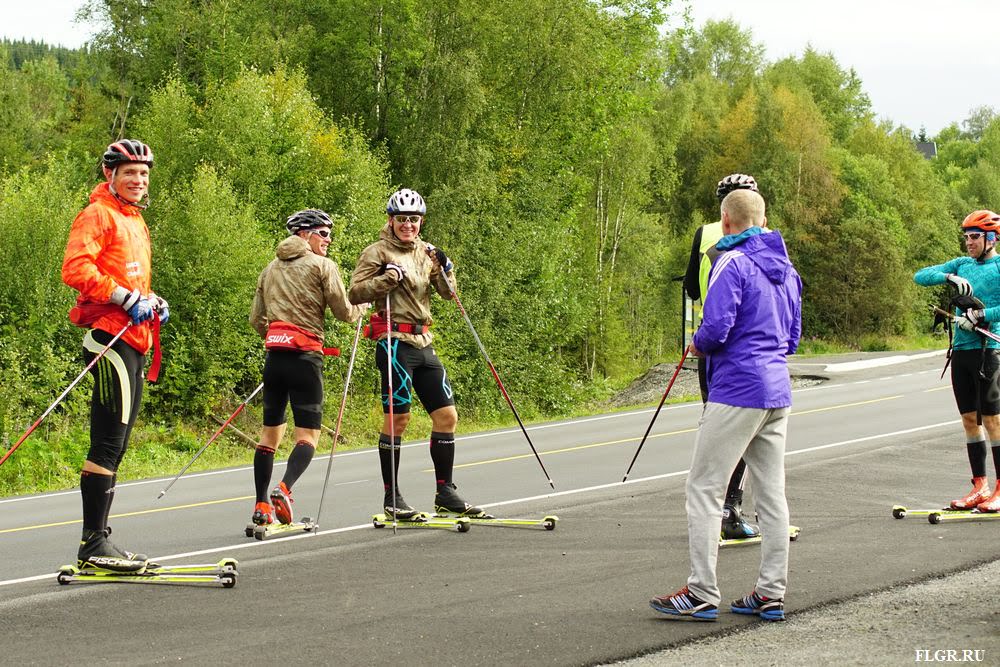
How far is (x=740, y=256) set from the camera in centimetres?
606

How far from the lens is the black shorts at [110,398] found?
22.7 feet

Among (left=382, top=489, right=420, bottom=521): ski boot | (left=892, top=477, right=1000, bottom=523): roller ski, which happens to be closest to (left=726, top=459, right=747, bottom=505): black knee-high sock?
(left=892, top=477, right=1000, bottom=523): roller ski

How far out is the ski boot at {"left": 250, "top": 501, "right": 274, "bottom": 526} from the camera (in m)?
8.66

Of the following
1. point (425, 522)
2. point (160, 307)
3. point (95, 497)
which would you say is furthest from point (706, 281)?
point (95, 497)

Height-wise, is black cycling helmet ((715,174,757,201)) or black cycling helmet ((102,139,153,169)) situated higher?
black cycling helmet ((102,139,153,169))

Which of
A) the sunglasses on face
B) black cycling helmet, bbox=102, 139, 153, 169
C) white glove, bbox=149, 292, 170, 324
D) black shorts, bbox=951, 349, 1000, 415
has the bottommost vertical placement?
black shorts, bbox=951, 349, 1000, 415

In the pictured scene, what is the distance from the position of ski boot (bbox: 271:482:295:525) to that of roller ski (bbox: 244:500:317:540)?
0.10ft

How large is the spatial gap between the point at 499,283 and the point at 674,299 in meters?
31.7

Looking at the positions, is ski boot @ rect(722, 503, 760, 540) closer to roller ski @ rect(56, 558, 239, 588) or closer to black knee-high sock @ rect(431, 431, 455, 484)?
black knee-high sock @ rect(431, 431, 455, 484)

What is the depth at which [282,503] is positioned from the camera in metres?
8.57

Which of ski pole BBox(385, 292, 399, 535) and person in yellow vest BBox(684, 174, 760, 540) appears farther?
ski pole BBox(385, 292, 399, 535)

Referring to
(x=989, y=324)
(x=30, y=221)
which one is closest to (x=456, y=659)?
(x=989, y=324)

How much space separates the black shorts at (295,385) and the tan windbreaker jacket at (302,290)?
0.21 m

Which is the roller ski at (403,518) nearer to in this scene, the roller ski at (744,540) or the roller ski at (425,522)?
the roller ski at (425,522)
